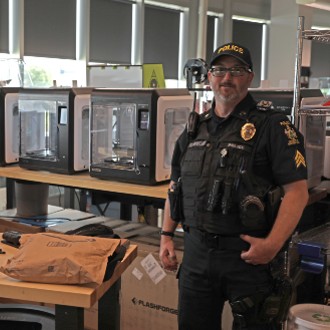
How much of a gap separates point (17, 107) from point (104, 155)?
2.38 ft

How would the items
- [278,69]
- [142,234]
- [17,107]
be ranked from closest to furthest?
[142,234] < [17,107] < [278,69]

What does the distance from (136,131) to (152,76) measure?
2.62 meters

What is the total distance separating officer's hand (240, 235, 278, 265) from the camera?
71.9 inches

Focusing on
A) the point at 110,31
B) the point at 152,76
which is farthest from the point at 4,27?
the point at 152,76

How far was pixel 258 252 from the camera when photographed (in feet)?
6.00

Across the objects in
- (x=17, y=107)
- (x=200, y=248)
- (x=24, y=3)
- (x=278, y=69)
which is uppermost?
(x=24, y=3)

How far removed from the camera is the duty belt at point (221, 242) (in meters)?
1.88

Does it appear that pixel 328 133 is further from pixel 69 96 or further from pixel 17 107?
pixel 17 107

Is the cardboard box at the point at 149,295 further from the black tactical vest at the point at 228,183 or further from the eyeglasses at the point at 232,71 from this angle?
the eyeglasses at the point at 232,71

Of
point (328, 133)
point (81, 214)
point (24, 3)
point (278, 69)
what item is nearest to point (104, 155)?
point (81, 214)

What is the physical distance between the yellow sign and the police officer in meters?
2.93

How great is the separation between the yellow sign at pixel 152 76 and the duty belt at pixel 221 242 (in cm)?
308

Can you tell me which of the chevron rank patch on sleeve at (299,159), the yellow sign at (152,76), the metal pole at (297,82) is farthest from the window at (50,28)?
the chevron rank patch on sleeve at (299,159)

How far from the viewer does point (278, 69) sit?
7375 millimetres
